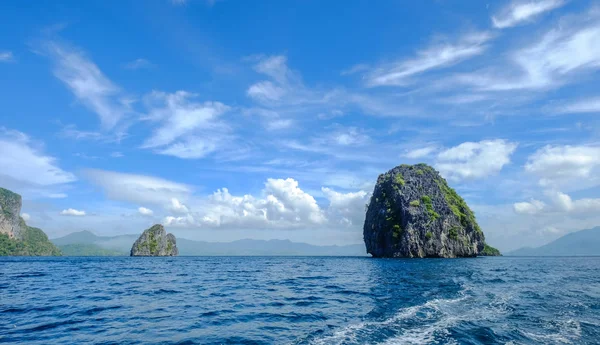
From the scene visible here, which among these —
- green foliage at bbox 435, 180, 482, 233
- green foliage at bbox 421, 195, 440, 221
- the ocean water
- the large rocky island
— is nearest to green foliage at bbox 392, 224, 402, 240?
the large rocky island

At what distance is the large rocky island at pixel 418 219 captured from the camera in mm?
138500

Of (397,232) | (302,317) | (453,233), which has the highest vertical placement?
(397,232)

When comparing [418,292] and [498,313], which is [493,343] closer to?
[498,313]

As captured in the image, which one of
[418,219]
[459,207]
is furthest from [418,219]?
[459,207]

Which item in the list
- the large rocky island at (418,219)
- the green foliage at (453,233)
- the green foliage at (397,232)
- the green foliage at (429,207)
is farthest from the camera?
the green foliage at (397,232)

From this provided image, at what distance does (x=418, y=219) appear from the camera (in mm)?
140375

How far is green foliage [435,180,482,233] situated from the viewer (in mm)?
156500

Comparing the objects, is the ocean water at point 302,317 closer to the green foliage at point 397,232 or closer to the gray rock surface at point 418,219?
the gray rock surface at point 418,219

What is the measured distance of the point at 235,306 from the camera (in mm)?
25062

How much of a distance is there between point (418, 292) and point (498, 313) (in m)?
10.4

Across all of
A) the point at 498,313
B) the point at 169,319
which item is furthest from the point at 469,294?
the point at 169,319

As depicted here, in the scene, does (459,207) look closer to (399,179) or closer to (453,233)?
(453,233)

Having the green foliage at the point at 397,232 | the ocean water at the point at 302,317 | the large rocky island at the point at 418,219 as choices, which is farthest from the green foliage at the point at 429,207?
Result: the ocean water at the point at 302,317

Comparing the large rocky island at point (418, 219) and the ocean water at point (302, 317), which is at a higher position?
the large rocky island at point (418, 219)
